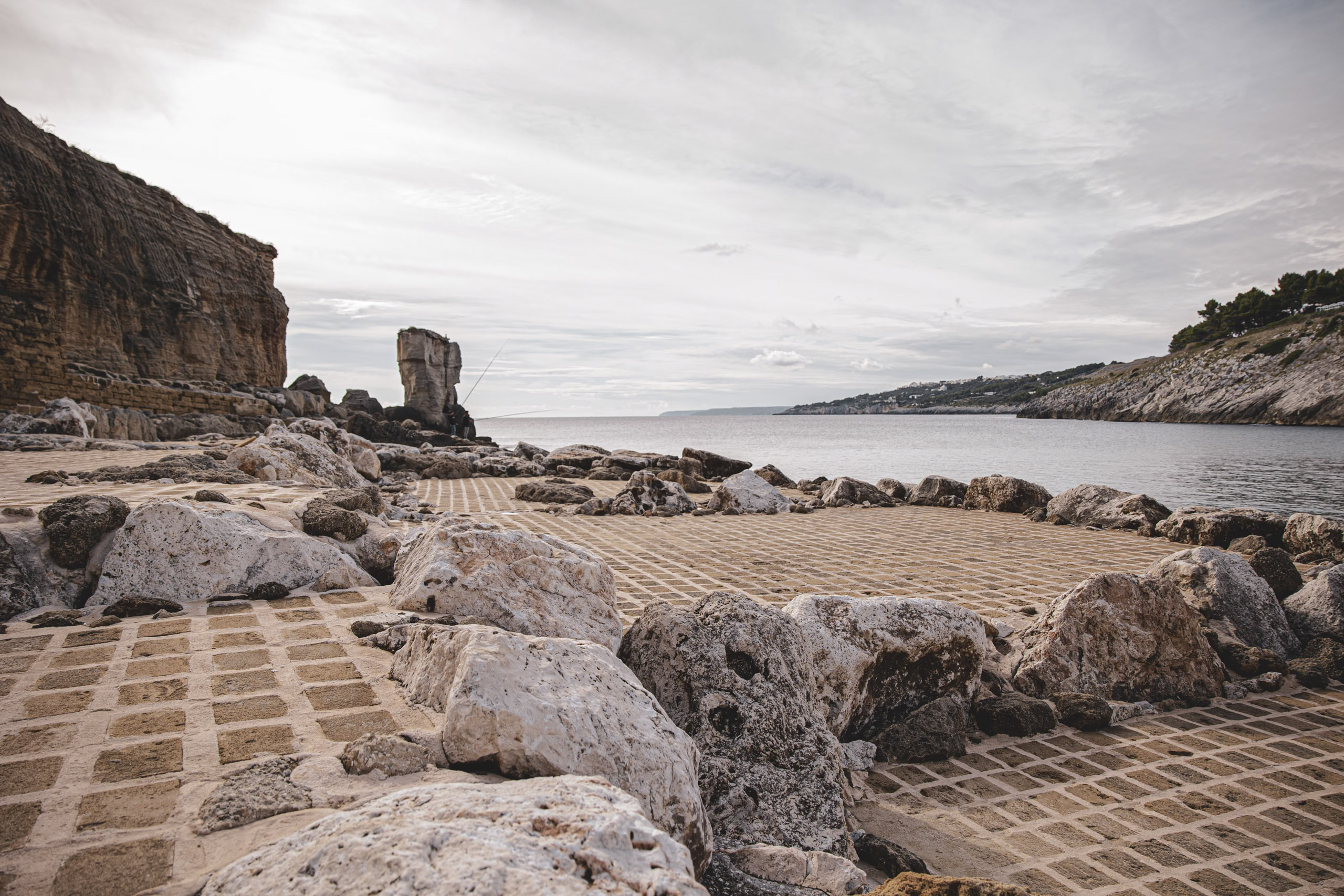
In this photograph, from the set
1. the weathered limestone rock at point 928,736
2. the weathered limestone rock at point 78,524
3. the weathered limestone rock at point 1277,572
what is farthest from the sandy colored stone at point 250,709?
the weathered limestone rock at point 1277,572

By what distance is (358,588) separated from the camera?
432 cm

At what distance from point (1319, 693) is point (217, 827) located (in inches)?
260

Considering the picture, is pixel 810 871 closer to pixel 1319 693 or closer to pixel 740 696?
pixel 740 696

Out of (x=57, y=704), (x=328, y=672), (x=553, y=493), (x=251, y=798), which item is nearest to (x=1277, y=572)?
(x=328, y=672)

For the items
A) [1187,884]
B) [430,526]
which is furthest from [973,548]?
[430,526]

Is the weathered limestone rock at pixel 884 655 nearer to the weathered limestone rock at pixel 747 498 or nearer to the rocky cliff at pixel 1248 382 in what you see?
the weathered limestone rock at pixel 747 498

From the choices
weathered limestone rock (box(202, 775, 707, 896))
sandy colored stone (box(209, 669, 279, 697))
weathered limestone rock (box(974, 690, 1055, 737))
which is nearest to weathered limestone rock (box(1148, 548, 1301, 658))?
weathered limestone rock (box(974, 690, 1055, 737))

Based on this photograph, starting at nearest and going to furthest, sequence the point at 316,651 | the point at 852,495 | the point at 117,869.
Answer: the point at 117,869
the point at 316,651
the point at 852,495

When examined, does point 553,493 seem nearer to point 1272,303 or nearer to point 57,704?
point 57,704

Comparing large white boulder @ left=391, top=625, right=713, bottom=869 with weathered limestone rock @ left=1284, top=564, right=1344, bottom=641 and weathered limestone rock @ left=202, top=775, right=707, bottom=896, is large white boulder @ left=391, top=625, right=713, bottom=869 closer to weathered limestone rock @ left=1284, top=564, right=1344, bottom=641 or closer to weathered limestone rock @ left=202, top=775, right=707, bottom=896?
weathered limestone rock @ left=202, top=775, right=707, bottom=896

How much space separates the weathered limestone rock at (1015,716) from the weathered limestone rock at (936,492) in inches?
380

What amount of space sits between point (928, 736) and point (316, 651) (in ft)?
11.0

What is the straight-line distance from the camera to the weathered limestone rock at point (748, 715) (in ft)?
9.15

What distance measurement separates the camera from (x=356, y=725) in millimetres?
2396
